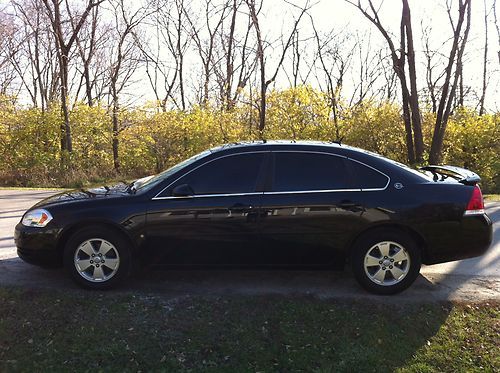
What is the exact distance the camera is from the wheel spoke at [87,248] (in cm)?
448

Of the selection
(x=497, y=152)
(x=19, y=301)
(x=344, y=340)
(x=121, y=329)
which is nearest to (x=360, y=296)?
(x=344, y=340)

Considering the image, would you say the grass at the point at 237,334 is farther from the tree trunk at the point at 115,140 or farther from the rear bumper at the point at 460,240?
the tree trunk at the point at 115,140

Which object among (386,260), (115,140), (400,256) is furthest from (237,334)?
(115,140)

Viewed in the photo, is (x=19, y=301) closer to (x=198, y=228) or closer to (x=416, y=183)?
(x=198, y=228)

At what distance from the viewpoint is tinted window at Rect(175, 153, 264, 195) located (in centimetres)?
455

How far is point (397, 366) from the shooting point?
3.44 meters

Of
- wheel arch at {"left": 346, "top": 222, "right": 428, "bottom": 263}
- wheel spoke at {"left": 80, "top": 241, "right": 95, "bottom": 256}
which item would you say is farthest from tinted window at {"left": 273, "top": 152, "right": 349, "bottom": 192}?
wheel spoke at {"left": 80, "top": 241, "right": 95, "bottom": 256}

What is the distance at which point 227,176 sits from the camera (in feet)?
15.1

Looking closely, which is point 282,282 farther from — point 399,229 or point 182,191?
point 182,191

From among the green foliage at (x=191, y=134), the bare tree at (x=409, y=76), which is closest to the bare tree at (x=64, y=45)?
the green foliage at (x=191, y=134)

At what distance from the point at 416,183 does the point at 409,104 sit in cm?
1116

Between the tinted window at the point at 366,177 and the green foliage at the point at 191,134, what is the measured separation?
11.8 meters

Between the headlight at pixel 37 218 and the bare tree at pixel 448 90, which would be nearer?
the headlight at pixel 37 218

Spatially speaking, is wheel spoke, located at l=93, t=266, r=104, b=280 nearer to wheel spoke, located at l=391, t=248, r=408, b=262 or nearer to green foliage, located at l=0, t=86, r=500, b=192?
wheel spoke, located at l=391, t=248, r=408, b=262
